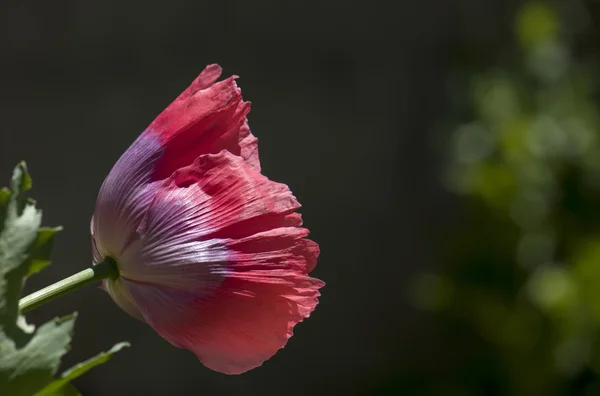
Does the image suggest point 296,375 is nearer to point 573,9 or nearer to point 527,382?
point 527,382

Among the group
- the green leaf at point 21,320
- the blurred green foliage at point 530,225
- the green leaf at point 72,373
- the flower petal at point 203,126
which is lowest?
the blurred green foliage at point 530,225

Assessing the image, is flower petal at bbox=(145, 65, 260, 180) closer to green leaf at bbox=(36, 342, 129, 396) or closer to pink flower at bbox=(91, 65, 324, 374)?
pink flower at bbox=(91, 65, 324, 374)

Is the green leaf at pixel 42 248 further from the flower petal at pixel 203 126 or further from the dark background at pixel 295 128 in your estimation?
the dark background at pixel 295 128

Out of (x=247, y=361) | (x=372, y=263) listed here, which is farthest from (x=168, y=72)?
(x=247, y=361)

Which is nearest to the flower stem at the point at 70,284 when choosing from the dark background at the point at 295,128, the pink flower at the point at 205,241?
the pink flower at the point at 205,241

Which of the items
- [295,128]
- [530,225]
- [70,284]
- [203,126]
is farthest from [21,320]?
[295,128]

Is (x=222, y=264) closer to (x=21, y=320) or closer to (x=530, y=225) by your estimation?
(x=21, y=320)
